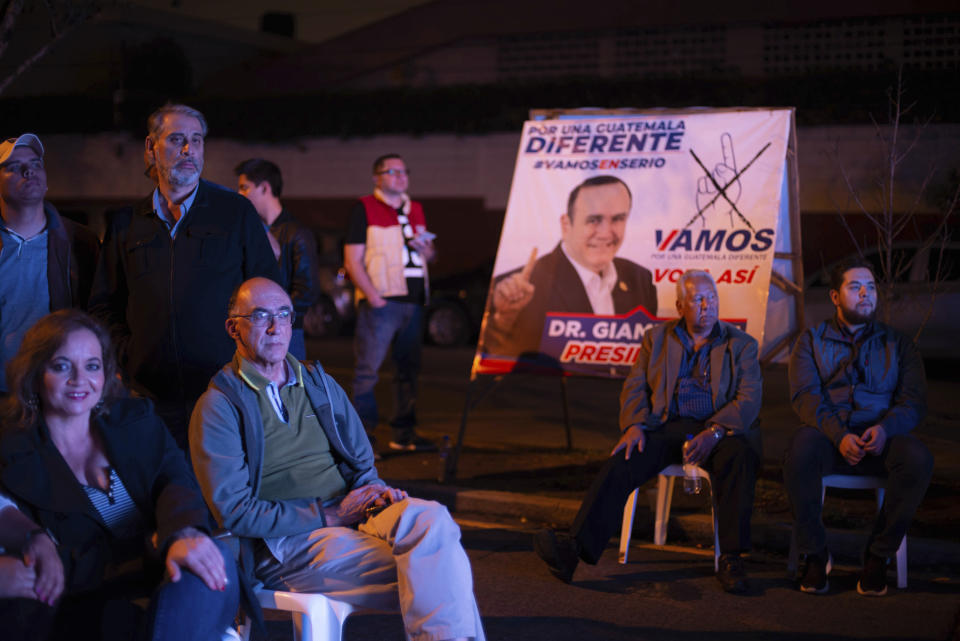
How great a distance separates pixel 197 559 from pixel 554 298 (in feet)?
13.3

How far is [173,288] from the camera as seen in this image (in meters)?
4.07

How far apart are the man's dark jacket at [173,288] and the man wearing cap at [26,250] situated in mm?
192

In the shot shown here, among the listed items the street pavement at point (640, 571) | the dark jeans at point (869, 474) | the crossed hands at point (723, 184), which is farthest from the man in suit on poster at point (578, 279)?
the dark jeans at point (869, 474)

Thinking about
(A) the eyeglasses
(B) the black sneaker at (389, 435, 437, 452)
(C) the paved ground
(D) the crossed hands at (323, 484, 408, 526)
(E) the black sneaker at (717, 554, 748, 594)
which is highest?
(A) the eyeglasses

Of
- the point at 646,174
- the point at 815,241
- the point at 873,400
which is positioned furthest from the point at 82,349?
the point at 815,241

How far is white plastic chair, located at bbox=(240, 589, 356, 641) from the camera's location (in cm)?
338

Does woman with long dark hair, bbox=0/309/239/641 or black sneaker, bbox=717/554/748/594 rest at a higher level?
woman with long dark hair, bbox=0/309/239/641

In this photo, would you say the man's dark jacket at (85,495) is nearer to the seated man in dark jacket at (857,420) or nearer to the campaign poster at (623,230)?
the seated man in dark jacket at (857,420)

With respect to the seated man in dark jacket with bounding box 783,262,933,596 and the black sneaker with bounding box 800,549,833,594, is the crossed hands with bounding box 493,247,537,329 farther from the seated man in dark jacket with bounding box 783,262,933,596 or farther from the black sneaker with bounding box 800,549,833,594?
the black sneaker with bounding box 800,549,833,594

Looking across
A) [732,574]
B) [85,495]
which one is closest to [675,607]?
[732,574]

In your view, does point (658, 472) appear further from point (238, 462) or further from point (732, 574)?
point (238, 462)

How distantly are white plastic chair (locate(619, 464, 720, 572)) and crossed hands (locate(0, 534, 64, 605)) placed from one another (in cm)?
308

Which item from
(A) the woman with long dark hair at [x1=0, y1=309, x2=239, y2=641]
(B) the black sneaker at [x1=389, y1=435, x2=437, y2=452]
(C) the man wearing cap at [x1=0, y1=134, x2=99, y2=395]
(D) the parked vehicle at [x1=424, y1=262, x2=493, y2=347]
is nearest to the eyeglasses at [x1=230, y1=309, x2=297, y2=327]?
(A) the woman with long dark hair at [x1=0, y1=309, x2=239, y2=641]

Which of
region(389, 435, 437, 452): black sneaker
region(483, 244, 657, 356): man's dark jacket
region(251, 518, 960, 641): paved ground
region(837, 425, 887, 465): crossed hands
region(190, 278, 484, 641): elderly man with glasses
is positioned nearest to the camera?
region(190, 278, 484, 641): elderly man with glasses
